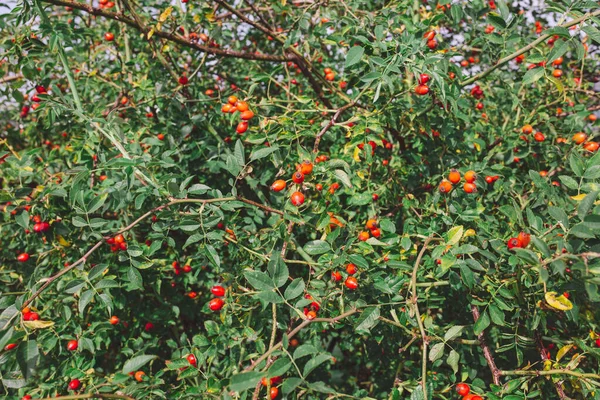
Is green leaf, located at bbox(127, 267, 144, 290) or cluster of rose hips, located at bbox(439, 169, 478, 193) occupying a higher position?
green leaf, located at bbox(127, 267, 144, 290)

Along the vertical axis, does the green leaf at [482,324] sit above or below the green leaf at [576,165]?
below

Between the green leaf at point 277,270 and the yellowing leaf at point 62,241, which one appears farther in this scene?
the yellowing leaf at point 62,241

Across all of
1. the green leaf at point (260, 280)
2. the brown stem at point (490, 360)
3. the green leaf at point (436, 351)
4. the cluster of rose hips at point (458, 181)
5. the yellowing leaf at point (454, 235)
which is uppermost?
the green leaf at point (260, 280)

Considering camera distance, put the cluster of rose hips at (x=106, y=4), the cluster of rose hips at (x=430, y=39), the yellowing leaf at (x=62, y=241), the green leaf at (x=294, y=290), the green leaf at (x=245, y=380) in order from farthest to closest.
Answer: the cluster of rose hips at (x=106, y=4)
the yellowing leaf at (x=62, y=241)
the cluster of rose hips at (x=430, y=39)
the green leaf at (x=294, y=290)
the green leaf at (x=245, y=380)

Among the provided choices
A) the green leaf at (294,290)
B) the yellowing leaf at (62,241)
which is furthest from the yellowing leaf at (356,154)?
the yellowing leaf at (62,241)

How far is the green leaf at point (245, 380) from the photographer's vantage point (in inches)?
36.3

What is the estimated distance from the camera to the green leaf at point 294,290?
118 centimetres

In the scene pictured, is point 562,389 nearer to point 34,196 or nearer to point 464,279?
point 464,279

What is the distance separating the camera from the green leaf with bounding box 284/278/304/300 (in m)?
1.18

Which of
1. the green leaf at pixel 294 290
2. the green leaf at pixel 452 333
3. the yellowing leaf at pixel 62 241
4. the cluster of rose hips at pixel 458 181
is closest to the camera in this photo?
the green leaf at pixel 294 290

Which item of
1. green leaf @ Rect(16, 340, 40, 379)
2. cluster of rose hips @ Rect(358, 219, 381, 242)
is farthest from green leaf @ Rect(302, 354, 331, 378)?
cluster of rose hips @ Rect(358, 219, 381, 242)

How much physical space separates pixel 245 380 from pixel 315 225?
0.74m

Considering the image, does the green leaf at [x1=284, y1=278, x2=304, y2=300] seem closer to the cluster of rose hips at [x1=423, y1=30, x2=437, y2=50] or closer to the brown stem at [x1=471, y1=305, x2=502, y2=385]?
the brown stem at [x1=471, y1=305, x2=502, y2=385]

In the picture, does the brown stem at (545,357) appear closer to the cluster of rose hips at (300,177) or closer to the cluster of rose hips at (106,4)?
the cluster of rose hips at (300,177)
